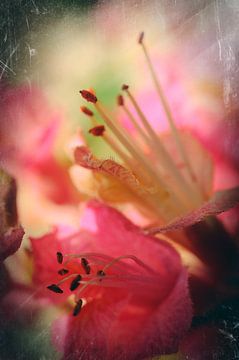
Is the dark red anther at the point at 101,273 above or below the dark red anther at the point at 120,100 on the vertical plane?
below

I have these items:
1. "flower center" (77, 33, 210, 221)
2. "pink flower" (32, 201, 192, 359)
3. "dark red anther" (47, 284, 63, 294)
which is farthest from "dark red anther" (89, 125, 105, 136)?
"dark red anther" (47, 284, 63, 294)

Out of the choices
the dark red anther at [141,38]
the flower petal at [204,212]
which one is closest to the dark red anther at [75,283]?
the flower petal at [204,212]

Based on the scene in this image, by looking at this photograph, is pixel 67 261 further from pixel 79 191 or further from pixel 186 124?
pixel 186 124

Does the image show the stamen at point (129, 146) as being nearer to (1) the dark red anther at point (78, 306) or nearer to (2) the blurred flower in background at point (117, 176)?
(2) the blurred flower in background at point (117, 176)

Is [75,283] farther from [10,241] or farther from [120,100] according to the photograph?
[120,100]

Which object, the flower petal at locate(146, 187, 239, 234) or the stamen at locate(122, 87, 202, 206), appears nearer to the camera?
the flower petal at locate(146, 187, 239, 234)

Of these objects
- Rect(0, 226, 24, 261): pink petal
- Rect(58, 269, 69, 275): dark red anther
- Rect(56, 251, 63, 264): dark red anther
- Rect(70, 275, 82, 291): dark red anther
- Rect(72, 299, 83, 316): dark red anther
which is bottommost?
Rect(72, 299, 83, 316): dark red anther

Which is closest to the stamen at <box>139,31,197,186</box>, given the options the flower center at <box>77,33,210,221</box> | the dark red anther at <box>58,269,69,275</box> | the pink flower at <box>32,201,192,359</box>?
the flower center at <box>77,33,210,221</box>

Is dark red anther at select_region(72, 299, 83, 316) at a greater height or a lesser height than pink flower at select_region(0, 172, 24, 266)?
lesser

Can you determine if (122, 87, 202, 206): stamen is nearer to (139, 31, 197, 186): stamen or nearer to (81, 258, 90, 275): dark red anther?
(139, 31, 197, 186): stamen
